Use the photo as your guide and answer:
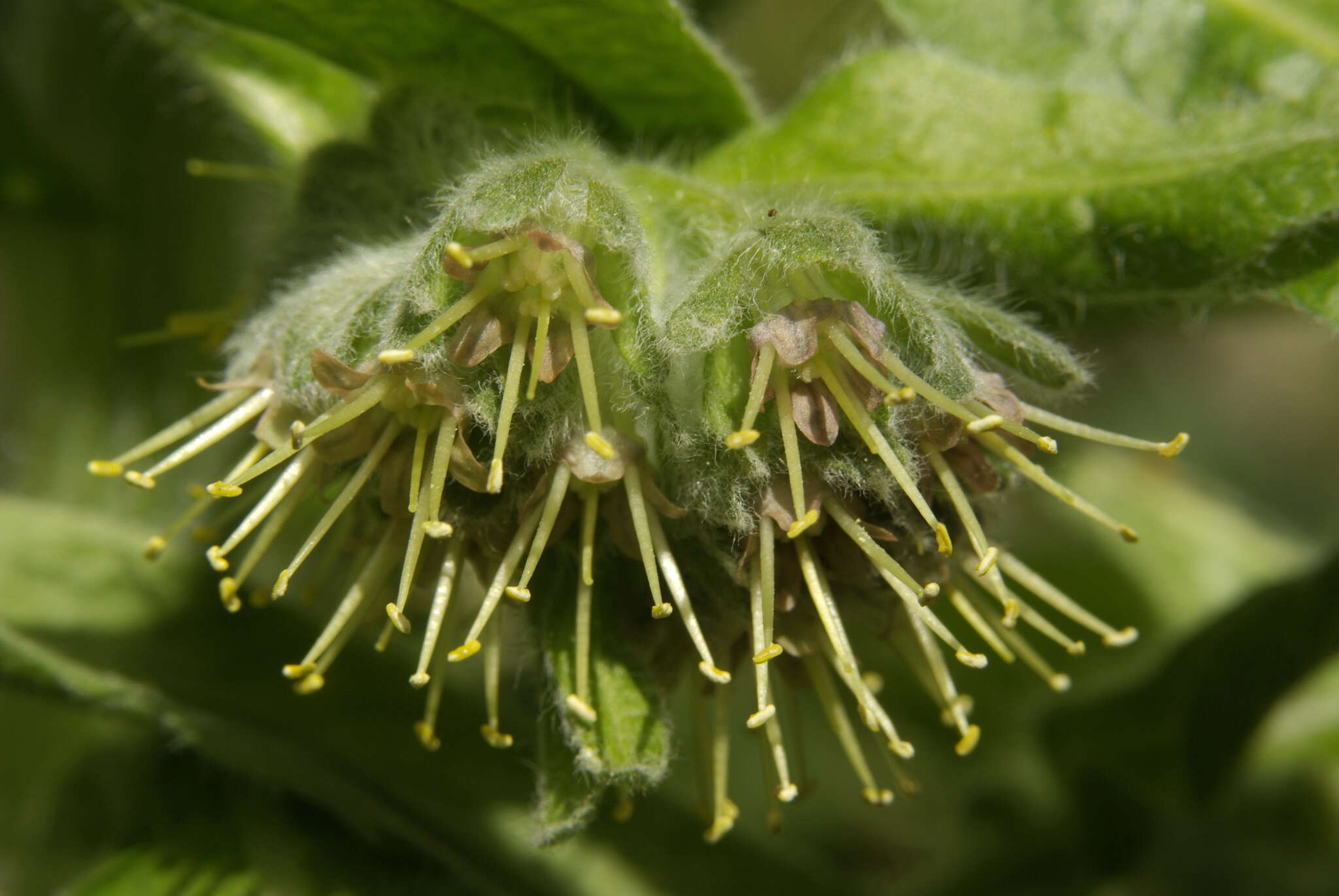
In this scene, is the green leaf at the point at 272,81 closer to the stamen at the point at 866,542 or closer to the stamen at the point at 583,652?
the stamen at the point at 583,652

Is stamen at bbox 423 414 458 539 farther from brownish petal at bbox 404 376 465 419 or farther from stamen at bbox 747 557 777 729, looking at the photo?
stamen at bbox 747 557 777 729

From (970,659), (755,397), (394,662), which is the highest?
(755,397)

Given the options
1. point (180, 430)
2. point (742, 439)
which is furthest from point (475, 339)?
point (180, 430)

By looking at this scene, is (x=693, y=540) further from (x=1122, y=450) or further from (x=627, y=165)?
(x=1122, y=450)

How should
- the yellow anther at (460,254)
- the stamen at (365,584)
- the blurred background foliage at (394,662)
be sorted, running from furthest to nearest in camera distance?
1. the blurred background foliage at (394,662)
2. the stamen at (365,584)
3. the yellow anther at (460,254)

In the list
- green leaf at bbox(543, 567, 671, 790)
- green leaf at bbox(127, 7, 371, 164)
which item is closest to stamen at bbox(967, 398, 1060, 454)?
green leaf at bbox(543, 567, 671, 790)

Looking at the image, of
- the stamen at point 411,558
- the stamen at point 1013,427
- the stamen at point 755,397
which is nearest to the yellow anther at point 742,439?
the stamen at point 755,397

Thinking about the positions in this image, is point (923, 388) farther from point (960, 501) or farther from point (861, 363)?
point (960, 501)

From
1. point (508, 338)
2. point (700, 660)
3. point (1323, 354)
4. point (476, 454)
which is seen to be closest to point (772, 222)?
point (508, 338)
